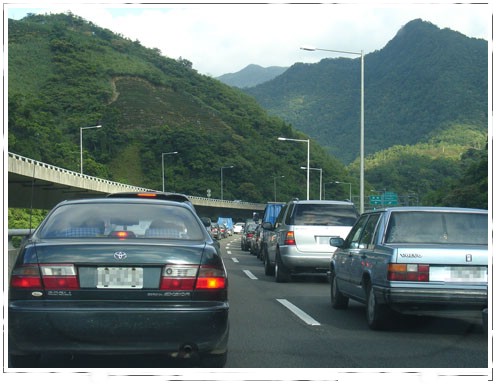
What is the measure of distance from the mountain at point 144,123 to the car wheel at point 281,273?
3035 inches

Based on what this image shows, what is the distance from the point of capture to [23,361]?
22.6 feet

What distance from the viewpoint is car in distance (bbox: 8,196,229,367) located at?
6422 millimetres

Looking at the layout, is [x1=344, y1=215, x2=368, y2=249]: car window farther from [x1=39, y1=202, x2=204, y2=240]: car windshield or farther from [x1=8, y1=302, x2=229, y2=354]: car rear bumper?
[x1=8, y1=302, x2=229, y2=354]: car rear bumper

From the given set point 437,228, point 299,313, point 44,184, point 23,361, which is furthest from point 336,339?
point 44,184

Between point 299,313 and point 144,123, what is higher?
point 144,123

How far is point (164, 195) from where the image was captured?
45.7 feet

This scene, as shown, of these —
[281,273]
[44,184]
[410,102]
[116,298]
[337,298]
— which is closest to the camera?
[116,298]

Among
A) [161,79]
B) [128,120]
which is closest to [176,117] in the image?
[128,120]

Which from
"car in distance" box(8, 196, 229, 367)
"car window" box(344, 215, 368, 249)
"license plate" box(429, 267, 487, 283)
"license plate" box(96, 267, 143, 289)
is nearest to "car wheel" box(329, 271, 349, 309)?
"car window" box(344, 215, 368, 249)

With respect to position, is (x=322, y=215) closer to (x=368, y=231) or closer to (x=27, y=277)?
(x=368, y=231)

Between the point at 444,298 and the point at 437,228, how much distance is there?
1159 millimetres

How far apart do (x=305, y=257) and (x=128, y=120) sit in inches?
4773

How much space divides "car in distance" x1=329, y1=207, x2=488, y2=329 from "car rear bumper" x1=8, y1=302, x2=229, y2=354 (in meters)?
3.60

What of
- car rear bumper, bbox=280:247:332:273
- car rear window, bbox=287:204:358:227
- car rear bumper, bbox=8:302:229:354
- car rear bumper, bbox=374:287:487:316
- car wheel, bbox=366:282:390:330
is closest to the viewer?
car rear bumper, bbox=8:302:229:354
